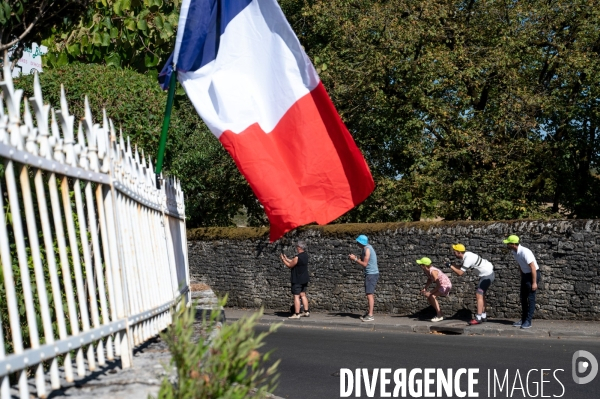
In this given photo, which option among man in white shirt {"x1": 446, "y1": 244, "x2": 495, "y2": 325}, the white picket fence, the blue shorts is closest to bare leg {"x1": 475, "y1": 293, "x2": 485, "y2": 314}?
man in white shirt {"x1": 446, "y1": 244, "x2": 495, "y2": 325}

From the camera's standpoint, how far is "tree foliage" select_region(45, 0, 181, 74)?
13547 millimetres

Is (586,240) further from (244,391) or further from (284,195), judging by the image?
(244,391)

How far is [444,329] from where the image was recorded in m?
15.6

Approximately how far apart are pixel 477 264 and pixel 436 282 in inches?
46.9

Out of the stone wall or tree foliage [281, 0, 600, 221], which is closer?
the stone wall

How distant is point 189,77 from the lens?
6141 mm

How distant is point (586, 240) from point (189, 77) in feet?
37.6

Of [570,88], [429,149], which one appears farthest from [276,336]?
[570,88]

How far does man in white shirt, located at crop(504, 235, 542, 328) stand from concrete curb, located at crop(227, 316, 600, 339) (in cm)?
40

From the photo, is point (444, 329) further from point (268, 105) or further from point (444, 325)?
point (268, 105)

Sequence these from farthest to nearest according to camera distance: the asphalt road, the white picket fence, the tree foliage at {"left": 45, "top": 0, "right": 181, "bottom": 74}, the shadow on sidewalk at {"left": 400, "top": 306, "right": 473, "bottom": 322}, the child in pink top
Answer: the shadow on sidewalk at {"left": 400, "top": 306, "right": 473, "bottom": 322} < the child in pink top < the tree foliage at {"left": 45, "top": 0, "right": 181, "bottom": 74} < the asphalt road < the white picket fence

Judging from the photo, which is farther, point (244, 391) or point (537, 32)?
point (537, 32)

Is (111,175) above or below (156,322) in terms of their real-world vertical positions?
above

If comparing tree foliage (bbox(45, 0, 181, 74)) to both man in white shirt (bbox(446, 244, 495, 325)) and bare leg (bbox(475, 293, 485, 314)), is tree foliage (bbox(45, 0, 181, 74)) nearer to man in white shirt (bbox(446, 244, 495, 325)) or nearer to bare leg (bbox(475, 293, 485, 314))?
man in white shirt (bbox(446, 244, 495, 325))
